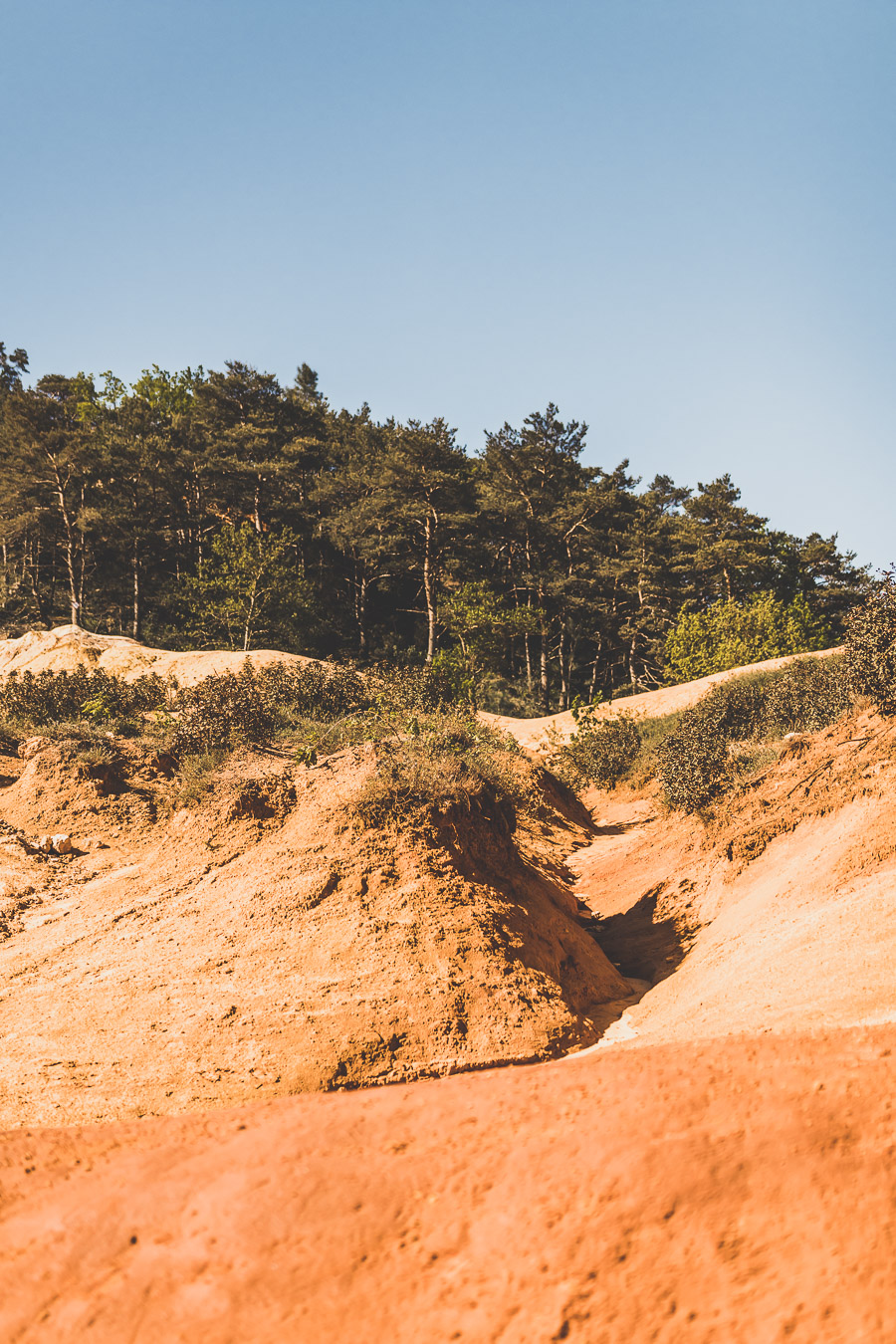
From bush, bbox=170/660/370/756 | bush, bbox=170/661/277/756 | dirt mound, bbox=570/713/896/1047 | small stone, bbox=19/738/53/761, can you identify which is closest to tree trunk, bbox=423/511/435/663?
bush, bbox=170/660/370/756

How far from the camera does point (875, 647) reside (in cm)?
1042

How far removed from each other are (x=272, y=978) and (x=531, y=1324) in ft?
13.8

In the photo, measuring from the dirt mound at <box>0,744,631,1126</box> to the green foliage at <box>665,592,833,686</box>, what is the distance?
26671 millimetres

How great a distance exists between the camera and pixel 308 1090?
16.4ft

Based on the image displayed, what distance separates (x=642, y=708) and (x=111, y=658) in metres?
18.1

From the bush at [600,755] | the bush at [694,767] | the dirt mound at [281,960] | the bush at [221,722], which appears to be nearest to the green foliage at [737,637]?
the bush at [600,755]

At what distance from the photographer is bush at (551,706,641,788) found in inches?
809

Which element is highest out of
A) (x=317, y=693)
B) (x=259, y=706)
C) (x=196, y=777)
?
(x=317, y=693)

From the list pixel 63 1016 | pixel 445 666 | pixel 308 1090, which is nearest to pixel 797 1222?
pixel 308 1090

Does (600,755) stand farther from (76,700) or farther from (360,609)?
(360,609)

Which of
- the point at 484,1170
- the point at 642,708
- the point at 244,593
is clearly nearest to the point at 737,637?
the point at 642,708

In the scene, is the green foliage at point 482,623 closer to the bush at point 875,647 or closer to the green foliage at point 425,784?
the bush at point 875,647

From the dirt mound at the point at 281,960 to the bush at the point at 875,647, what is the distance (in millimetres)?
5006

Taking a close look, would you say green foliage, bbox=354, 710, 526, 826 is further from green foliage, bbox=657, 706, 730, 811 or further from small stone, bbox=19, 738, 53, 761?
small stone, bbox=19, 738, 53, 761
